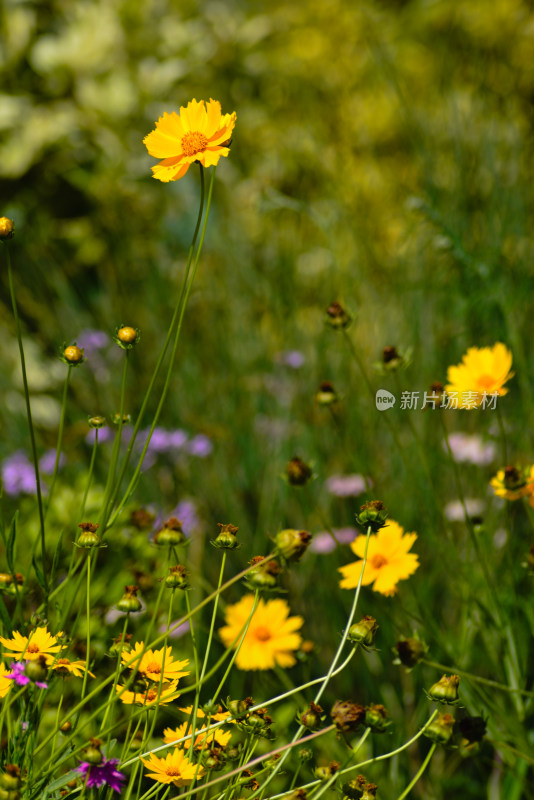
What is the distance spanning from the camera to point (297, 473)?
2.45ft

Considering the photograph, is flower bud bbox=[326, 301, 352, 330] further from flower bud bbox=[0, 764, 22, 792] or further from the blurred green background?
flower bud bbox=[0, 764, 22, 792]

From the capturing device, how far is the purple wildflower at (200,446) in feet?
5.35

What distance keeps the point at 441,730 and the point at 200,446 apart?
42.7 inches

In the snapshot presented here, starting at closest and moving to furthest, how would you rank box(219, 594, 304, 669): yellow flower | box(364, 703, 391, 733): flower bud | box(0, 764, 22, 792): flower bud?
1. box(0, 764, 22, 792): flower bud
2. box(364, 703, 391, 733): flower bud
3. box(219, 594, 304, 669): yellow flower

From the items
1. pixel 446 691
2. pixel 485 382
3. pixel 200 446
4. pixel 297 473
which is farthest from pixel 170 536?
pixel 200 446

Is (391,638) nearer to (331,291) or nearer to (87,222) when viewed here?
(331,291)

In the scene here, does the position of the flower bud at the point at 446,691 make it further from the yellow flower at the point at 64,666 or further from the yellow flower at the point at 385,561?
the yellow flower at the point at 64,666

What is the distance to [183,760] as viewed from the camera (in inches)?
25.5

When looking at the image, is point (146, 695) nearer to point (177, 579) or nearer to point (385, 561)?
point (177, 579)

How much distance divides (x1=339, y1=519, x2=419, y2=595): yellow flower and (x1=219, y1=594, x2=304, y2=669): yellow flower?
4.2 inches

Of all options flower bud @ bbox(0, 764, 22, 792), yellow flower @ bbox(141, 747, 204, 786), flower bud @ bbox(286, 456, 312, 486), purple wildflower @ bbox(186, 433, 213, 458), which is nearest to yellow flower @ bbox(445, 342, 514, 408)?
flower bud @ bbox(286, 456, 312, 486)

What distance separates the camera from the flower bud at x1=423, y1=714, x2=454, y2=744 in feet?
1.95

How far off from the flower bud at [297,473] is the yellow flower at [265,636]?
0.63ft

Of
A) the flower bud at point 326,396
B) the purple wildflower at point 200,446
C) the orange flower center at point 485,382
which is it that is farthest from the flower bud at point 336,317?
the purple wildflower at point 200,446
